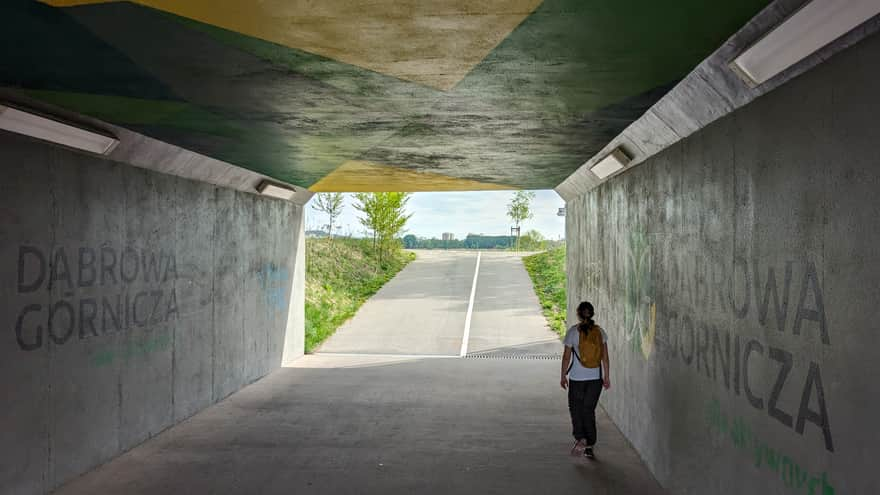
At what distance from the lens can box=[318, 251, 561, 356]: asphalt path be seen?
1770 centimetres

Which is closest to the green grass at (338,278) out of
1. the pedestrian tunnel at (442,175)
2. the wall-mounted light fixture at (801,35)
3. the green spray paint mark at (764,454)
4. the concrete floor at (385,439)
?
the concrete floor at (385,439)

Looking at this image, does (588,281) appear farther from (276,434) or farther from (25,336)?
(25,336)

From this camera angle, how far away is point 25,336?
6.57m

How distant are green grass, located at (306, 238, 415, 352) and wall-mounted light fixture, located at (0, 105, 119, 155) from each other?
10580 mm

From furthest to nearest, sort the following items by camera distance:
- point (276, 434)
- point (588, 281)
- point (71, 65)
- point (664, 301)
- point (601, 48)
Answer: point (588, 281), point (276, 434), point (664, 301), point (71, 65), point (601, 48)

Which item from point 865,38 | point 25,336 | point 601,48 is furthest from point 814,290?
point 25,336

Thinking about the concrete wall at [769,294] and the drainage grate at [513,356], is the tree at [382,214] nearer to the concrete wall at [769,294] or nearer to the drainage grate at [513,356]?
the drainage grate at [513,356]

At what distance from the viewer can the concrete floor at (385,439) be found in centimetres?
720

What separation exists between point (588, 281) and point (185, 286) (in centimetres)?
729

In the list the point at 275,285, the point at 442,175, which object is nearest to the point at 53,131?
the point at 442,175

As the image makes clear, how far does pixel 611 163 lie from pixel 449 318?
43.8ft

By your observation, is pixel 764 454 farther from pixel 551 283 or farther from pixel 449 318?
pixel 551 283

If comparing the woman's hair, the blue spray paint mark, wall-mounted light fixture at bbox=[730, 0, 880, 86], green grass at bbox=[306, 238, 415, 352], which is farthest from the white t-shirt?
green grass at bbox=[306, 238, 415, 352]

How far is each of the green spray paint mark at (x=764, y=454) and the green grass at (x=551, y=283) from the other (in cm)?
1395
